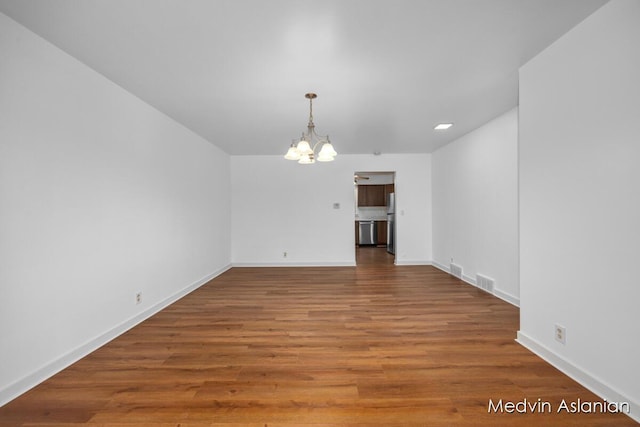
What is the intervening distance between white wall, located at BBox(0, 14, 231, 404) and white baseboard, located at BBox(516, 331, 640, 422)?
12.8 feet

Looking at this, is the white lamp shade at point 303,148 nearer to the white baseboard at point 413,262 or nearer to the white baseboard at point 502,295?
the white baseboard at point 502,295

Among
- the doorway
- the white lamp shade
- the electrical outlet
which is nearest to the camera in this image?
the electrical outlet

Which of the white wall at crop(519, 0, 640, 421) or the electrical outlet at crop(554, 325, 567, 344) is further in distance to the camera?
the electrical outlet at crop(554, 325, 567, 344)

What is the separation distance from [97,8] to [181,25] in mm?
484

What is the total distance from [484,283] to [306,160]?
135 inches

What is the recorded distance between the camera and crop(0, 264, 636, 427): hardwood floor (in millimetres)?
1671

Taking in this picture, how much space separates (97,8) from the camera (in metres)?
1.75

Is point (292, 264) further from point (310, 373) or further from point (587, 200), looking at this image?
point (587, 200)

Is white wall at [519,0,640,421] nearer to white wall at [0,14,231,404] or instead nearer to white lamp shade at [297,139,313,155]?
white lamp shade at [297,139,313,155]

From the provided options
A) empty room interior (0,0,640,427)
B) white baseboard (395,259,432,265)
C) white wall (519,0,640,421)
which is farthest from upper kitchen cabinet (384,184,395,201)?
white wall (519,0,640,421)

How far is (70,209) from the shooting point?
2.27 m

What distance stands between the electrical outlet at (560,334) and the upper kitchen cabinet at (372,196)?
8052 millimetres

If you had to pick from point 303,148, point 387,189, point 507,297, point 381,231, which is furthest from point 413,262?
point 303,148

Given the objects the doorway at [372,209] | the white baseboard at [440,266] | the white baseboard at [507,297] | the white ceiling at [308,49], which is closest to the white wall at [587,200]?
the white ceiling at [308,49]
